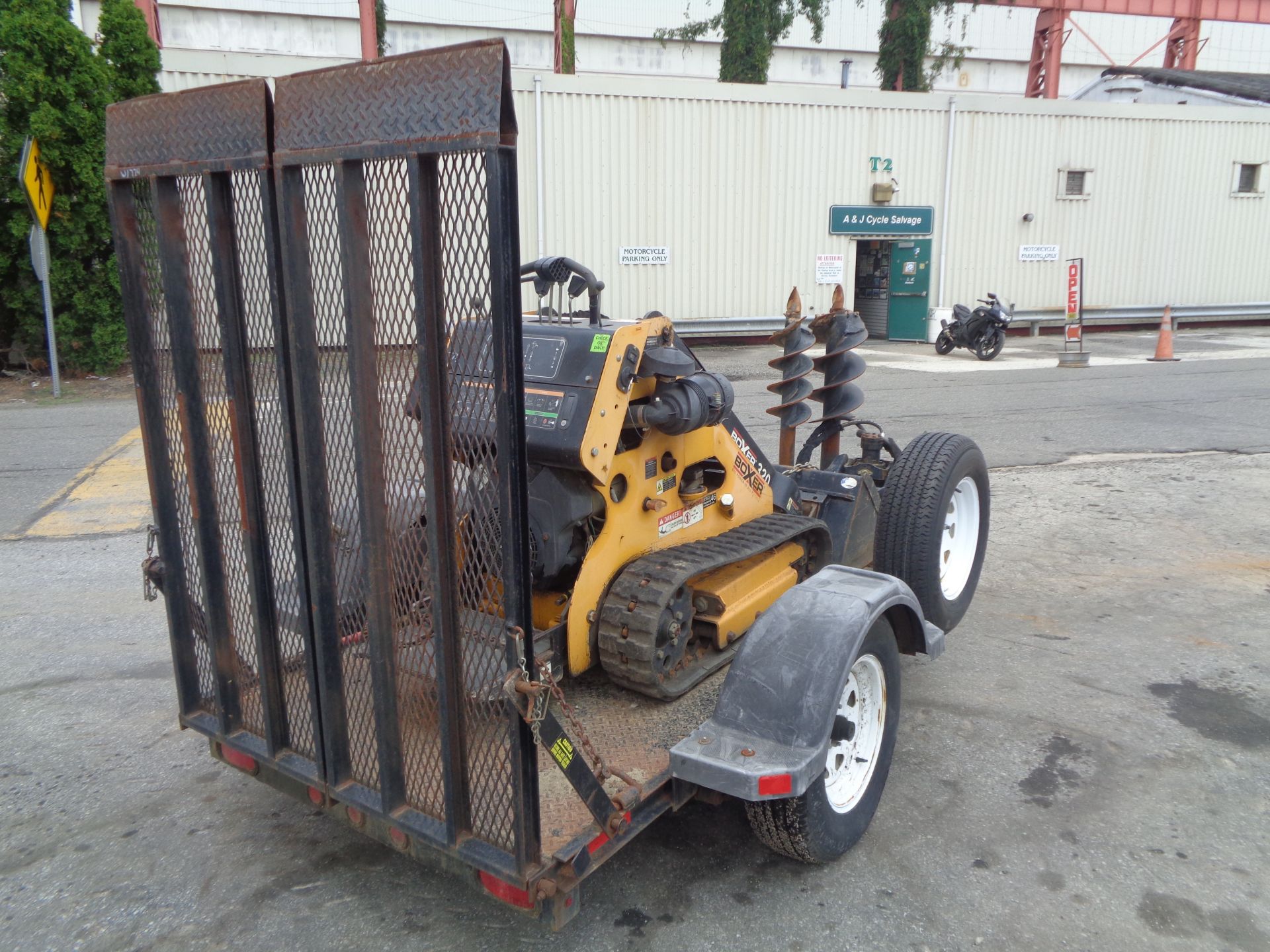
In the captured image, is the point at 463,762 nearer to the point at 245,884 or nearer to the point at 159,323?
the point at 245,884

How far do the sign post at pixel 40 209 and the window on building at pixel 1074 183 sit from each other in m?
19.0

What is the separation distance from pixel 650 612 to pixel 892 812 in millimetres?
1228

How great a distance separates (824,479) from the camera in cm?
491

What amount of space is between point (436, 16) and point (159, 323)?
38628 mm

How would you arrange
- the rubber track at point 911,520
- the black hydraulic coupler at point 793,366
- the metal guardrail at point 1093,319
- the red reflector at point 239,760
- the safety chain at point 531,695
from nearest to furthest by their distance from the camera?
the safety chain at point 531,695
the red reflector at point 239,760
the rubber track at point 911,520
the black hydraulic coupler at point 793,366
the metal guardrail at point 1093,319

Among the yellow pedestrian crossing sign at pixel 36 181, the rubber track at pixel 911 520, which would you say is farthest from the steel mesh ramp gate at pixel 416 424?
the yellow pedestrian crossing sign at pixel 36 181

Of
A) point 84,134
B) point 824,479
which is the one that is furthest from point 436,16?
point 824,479

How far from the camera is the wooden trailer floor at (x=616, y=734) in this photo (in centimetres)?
276

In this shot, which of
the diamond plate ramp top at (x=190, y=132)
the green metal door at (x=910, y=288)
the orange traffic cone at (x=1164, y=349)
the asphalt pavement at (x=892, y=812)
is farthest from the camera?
the green metal door at (x=910, y=288)

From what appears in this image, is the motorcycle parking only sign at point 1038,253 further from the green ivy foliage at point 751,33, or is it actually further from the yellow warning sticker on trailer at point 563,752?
the yellow warning sticker on trailer at point 563,752

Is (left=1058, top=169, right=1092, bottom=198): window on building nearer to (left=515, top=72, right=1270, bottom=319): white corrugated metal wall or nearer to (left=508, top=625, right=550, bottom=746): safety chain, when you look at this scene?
(left=515, top=72, right=1270, bottom=319): white corrugated metal wall

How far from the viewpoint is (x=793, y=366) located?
508 cm

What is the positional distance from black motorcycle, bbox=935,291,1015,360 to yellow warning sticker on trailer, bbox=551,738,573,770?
1642cm

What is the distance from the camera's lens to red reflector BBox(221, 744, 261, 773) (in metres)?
3.06
